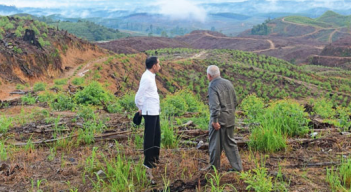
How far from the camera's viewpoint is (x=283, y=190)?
3697 mm

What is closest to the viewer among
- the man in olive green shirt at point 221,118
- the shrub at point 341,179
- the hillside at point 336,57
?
the shrub at point 341,179

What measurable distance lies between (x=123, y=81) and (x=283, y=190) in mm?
17471

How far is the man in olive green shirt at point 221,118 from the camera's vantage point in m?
4.19

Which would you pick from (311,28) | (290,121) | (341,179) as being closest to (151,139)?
(341,179)

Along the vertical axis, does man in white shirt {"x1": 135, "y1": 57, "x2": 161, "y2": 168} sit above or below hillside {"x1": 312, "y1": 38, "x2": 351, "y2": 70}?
above

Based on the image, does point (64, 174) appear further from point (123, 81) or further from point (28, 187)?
point (123, 81)

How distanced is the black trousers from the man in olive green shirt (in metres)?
0.84

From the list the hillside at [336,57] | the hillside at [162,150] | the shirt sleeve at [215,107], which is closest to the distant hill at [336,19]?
the hillside at [336,57]

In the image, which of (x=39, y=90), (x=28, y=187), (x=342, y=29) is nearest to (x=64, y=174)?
(x=28, y=187)

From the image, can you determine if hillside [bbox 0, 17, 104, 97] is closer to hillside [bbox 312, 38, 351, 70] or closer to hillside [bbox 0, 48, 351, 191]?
hillside [bbox 0, 48, 351, 191]

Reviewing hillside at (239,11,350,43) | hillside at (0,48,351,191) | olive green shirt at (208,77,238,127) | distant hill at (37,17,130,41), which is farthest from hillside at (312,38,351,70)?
distant hill at (37,17,130,41)

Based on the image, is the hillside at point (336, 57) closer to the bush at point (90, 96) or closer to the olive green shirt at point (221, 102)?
the bush at point (90, 96)

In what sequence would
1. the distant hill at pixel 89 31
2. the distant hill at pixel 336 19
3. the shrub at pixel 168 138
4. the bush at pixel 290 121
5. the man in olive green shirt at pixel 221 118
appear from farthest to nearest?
the distant hill at pixel 336 19, the distant hill at pixel 89 31, the bush at pixel 290 121, the shrub at pixel 168 138, the man in olive green shirt at pixel 221 118

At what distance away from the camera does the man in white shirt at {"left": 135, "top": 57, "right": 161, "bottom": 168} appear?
4248 mm
